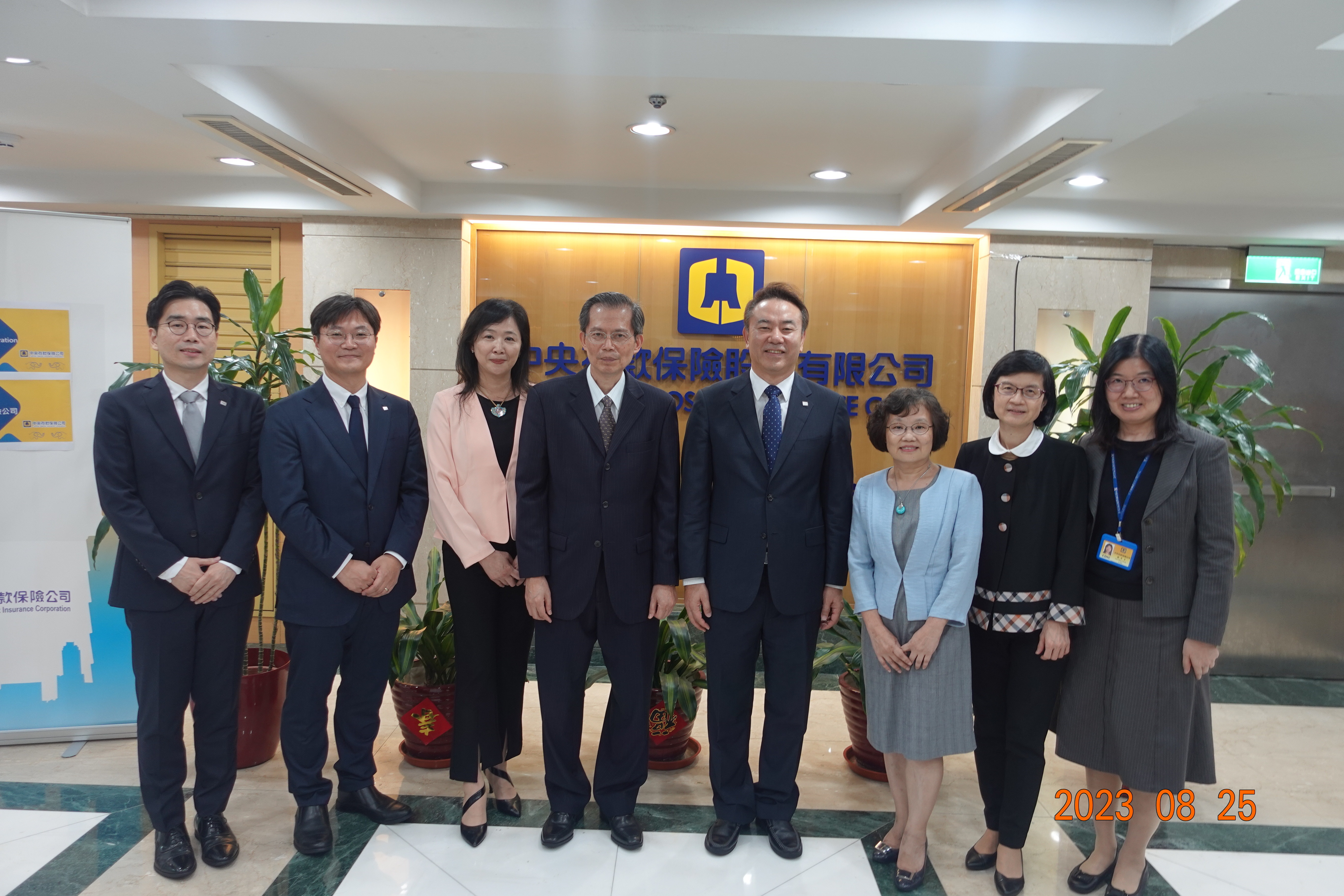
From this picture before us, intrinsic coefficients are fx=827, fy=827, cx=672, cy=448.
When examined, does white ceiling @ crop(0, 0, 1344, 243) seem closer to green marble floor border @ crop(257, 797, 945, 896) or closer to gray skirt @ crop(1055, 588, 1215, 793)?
gray skirt @ crop(1055, 588, 1215, 793)

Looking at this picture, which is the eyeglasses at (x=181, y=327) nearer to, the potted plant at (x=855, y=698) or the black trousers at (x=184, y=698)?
the black trousers at (x=184, y=698)

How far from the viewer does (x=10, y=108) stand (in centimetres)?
378

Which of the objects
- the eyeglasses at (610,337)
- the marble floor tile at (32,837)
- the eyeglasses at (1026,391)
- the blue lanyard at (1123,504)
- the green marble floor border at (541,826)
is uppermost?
the eyeglasses at (610,337)

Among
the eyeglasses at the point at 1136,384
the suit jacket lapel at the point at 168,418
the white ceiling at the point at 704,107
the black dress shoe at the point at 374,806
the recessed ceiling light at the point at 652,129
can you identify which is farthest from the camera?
the recessed ceiling light at the point at 652,129

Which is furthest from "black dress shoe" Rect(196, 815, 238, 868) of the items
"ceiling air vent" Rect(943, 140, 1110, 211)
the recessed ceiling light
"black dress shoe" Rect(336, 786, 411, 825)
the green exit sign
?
the green exit sign

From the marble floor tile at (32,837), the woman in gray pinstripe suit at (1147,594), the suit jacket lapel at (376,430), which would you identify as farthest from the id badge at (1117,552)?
the marble floor tile at (32,837)

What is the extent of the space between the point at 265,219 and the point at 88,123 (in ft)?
4.51

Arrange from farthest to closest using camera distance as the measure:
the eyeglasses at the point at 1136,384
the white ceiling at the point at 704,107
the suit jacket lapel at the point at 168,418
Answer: the suit jacket lapel at the point at 168,418 < the eyeglasses at the point at 1136,384 < the white ceiling at the point at 704,107

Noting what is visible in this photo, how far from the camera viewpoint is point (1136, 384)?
253 centimetres

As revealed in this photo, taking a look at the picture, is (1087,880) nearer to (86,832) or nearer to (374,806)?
(374,806)

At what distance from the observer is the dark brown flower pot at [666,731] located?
3369mm

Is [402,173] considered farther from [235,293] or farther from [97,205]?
[97,205]

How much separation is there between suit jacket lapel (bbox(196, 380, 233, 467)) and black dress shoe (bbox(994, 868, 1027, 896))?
2900mm

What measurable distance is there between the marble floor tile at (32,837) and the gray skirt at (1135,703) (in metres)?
3.30
